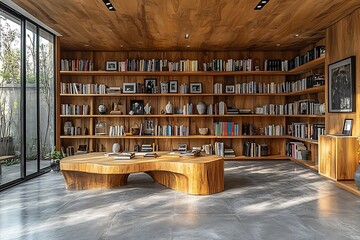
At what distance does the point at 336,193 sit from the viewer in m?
4.84

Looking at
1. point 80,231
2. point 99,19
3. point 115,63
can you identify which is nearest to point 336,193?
point 80,231

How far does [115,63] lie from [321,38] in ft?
16.1

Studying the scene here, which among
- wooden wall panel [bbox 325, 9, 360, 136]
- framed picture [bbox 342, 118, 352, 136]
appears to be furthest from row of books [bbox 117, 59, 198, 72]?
framed picture [bbox 342, 118, 352, 136]

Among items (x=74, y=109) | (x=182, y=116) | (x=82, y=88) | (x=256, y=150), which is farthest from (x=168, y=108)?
(x=256, y=150)

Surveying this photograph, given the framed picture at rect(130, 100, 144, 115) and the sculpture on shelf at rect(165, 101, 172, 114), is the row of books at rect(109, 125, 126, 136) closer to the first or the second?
the framed picture at rect(130, 100, 144, 115)

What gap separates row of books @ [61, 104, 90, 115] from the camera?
8234 mm

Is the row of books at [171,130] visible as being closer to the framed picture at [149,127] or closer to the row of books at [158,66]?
the framed picture at [149,127]

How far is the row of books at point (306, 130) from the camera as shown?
6768 millimetres

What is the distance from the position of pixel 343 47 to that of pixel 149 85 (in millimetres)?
4558

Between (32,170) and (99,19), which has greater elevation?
(99,19)

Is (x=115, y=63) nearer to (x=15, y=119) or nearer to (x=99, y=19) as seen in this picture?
(x=99, y=19)

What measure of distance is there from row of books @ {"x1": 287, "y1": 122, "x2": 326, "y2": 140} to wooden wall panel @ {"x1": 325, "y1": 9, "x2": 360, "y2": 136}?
0.45 meters

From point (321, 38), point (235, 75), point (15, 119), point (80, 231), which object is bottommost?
point (80, 231)

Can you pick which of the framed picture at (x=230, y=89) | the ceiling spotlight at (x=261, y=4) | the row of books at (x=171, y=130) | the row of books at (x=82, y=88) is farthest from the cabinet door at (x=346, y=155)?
the row of books at (x=82, y=88)
